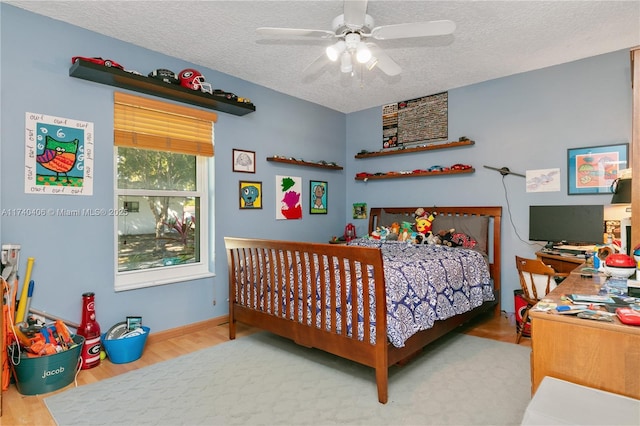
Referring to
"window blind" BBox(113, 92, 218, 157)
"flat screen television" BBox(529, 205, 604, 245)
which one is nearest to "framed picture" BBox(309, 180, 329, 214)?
"window blind" BBox(113, 92, 218, 157)

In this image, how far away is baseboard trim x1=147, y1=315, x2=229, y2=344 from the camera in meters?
3.13

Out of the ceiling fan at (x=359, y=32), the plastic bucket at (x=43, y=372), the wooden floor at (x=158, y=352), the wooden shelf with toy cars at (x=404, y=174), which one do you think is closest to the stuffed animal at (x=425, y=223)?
the wooden shelf with toy cars at (x=404, y=174)

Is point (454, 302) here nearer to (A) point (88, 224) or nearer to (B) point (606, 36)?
(B) point (606, 36)

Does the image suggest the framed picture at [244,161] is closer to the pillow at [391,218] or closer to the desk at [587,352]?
the pillow at [391,218]

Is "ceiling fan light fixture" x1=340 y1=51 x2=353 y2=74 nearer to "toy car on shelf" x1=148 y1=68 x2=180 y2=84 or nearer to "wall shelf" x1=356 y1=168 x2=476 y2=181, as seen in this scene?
"toy car on shelf" x1=148 y1=68 x2=180 y2=84

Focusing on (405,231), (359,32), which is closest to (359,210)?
(405,231)

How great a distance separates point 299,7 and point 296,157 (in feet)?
7.16

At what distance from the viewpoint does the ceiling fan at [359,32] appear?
206 centimetres

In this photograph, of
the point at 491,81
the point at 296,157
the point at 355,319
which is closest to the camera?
the point at 355,319

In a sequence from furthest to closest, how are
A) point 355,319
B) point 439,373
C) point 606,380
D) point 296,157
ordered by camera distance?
point 296,157, point 439,373, point 355,319, point 606,380

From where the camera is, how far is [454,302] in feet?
9.47

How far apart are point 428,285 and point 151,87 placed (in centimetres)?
278

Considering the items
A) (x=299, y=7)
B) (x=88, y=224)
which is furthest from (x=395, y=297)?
(x=88, y=224)

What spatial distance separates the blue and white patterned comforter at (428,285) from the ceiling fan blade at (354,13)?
5.30 feet
